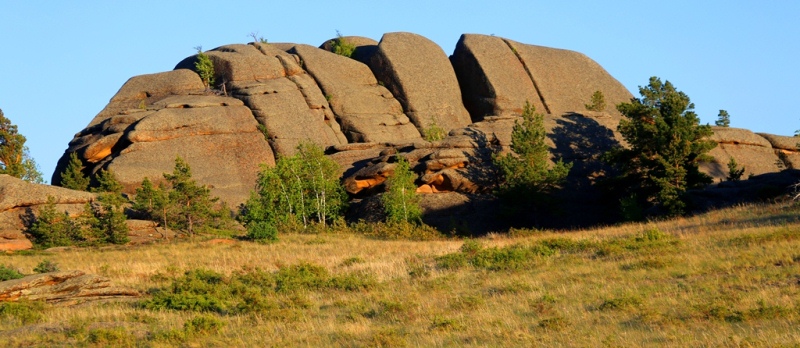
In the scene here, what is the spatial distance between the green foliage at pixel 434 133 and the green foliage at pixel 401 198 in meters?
14.6

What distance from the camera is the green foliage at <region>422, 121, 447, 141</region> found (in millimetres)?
75812

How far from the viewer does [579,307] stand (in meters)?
23.6

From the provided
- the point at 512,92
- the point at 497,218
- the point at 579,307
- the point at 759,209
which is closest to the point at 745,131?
the point at 512,92

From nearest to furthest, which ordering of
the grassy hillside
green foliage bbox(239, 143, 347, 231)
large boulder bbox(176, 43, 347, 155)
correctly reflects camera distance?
the grassy hillside < green foliage bbox(239, 143, 347, 231) < large boulder bbox(176, 43, 347, 155)

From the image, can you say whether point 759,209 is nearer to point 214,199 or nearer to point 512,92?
point 214,199

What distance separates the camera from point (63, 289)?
28.9 meters

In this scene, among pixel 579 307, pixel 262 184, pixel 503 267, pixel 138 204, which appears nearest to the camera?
pixel 579 307

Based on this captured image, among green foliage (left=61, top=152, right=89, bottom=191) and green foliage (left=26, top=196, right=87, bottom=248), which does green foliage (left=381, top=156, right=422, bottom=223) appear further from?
green foliage (left=61, top=152, right=89, bottom=191)

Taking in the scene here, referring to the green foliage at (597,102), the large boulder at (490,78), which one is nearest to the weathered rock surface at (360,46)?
the large boulder at (490,78)

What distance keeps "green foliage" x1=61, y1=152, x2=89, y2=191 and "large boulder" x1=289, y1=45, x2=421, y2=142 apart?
70.7 ft

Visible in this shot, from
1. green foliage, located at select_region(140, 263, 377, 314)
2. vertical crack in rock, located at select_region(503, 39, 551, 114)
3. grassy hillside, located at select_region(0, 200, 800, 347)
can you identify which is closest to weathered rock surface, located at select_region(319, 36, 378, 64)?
vertical crack in rock, located at select_region(503, 39, 551, 114)

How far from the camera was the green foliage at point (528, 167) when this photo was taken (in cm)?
5816

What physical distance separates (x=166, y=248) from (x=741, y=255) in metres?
30.7

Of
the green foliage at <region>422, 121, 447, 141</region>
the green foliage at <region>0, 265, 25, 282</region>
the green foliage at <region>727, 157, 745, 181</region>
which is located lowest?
the green foliage at <region>0, 265, 25, 282</region>
